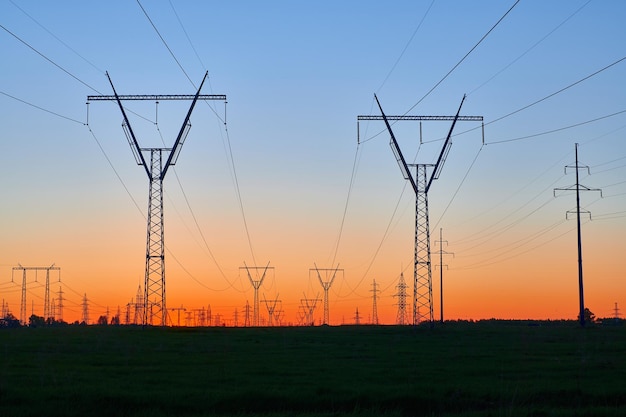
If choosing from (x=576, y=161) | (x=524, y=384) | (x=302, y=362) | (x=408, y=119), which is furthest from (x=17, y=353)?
(x=576, y=161)

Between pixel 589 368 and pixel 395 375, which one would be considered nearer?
pixel 395 375

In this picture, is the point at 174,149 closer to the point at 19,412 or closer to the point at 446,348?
the point at 446,348

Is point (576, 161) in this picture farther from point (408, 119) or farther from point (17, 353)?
point (17, 353)

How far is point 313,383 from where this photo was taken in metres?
33.4

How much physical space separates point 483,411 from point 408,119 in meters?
44.6

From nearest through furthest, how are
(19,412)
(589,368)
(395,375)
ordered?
(19,412) → (395,375) → (589,368)

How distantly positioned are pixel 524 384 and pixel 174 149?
42.6m

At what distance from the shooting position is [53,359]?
1735 inches

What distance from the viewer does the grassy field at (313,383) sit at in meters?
28.1

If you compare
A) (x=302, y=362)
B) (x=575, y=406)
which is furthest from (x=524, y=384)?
(x=302, y=362)

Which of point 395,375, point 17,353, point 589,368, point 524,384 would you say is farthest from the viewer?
point 17,353

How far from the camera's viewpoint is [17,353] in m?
48.4

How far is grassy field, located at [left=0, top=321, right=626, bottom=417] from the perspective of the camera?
2808cm

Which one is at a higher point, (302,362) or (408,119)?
(408,119)
